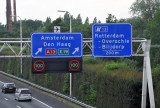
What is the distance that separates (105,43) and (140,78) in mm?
8530

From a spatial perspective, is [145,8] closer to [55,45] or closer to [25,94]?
[25,94]

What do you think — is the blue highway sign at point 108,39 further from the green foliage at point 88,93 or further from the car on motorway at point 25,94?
the car on motorway at point 25,94

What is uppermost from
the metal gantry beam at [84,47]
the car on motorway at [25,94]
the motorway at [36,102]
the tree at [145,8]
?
the tree at [145,8]

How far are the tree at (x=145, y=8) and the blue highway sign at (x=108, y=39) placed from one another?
37435 mm

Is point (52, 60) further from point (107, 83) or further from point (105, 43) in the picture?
point (107, 83)

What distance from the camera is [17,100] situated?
130 feet

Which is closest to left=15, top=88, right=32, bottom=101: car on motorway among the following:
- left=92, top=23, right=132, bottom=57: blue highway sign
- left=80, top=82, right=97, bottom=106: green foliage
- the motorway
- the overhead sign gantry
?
the motorway

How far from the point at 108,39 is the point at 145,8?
38.6m

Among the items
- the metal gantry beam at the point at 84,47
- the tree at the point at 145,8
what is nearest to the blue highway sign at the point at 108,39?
the metal gantry beam at the point at 84,47

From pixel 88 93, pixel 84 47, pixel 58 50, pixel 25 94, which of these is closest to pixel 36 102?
pixel 25 94

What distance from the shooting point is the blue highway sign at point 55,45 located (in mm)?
22422

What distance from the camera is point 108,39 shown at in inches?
907

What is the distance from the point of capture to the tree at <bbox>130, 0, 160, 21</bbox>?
5906cm

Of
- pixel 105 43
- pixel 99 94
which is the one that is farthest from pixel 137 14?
pixel 105 43
